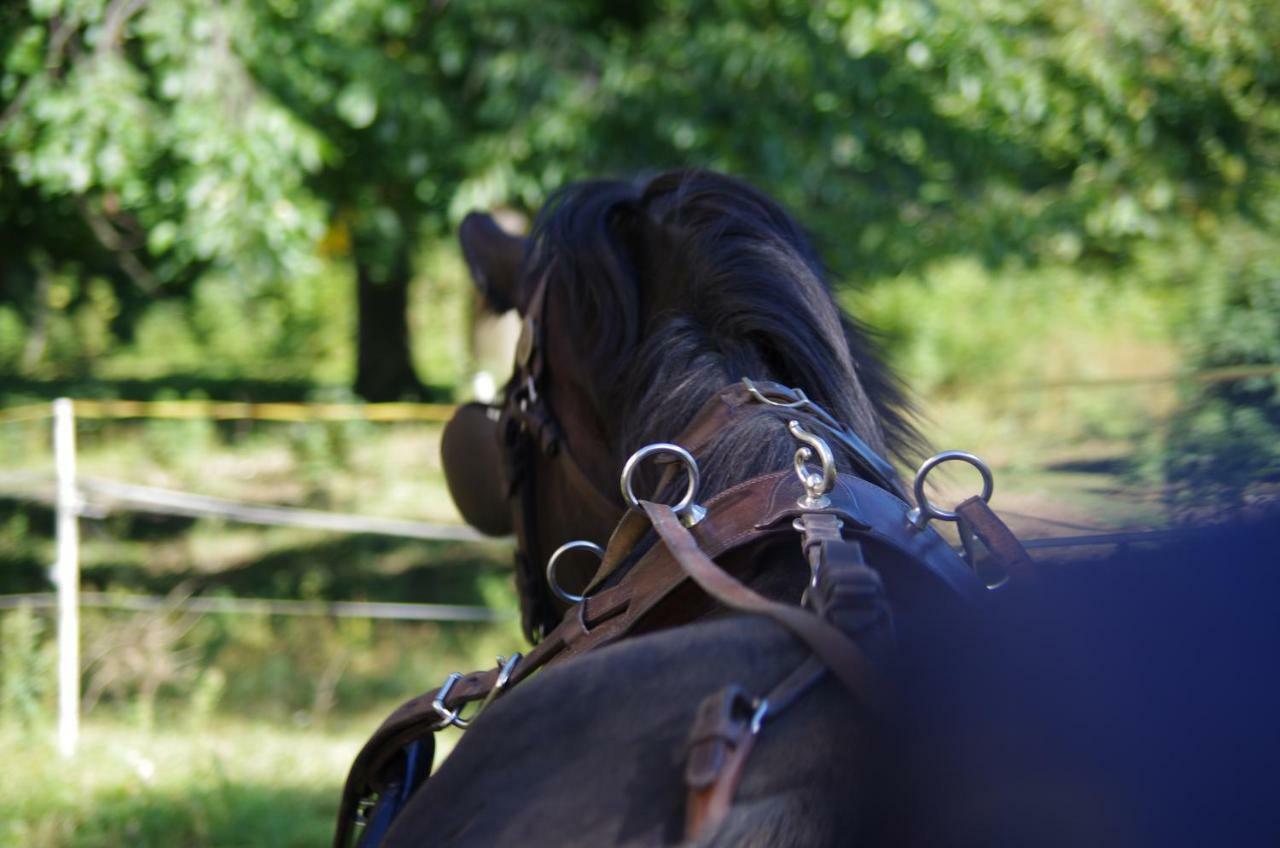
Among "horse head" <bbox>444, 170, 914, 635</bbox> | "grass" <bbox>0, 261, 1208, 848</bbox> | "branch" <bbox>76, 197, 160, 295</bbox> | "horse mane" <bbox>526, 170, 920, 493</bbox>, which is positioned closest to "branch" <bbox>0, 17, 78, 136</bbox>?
"branch" <bbox>76, 197, 160, 295</bbox>

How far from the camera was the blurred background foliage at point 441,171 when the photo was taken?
4.91 metres

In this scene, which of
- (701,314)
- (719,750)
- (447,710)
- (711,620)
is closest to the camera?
(719,750)

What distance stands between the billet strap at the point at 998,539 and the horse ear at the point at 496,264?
3.71ft

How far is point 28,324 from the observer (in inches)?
538

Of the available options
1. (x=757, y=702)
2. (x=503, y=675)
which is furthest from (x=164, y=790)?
(x=757, y=702)

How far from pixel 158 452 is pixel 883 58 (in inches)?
254

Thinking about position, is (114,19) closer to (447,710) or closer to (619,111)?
(619,111)

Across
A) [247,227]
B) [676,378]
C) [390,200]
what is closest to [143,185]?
[247,227]

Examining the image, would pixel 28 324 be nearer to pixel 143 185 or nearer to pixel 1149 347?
pixel 143 185

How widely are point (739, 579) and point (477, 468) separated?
3.70 feet

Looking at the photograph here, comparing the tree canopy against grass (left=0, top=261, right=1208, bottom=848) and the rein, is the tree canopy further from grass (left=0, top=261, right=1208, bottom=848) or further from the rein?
the rein

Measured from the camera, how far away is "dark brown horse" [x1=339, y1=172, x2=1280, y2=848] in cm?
99

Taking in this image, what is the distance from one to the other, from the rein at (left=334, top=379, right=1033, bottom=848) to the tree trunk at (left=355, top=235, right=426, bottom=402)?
911cm

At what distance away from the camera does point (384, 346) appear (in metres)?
10.8
